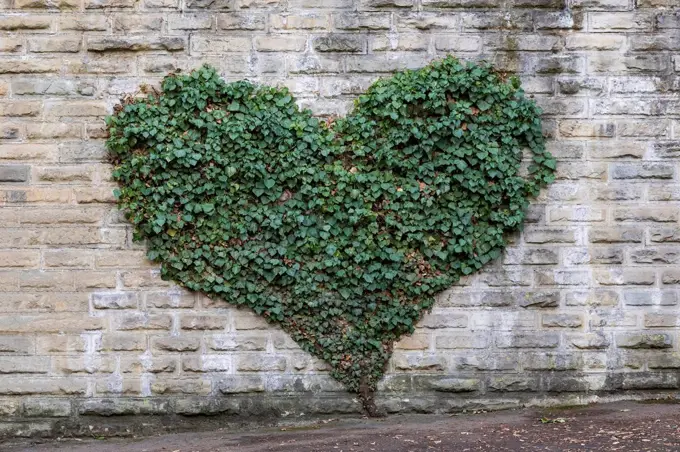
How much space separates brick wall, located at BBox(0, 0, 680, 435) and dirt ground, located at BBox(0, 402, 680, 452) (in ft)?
0.53

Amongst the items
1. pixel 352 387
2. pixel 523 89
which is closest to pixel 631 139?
pixel 523 89

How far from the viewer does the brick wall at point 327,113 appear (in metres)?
6.35

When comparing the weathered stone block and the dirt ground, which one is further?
the weathered stone block

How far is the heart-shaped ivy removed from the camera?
20.7ft

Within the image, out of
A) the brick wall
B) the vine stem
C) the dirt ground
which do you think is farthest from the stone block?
the vine stem

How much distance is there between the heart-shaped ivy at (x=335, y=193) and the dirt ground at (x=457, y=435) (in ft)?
1.68

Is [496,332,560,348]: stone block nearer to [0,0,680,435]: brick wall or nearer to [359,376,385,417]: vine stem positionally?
[0,0,680,435]: brick wall

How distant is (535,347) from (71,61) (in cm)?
418

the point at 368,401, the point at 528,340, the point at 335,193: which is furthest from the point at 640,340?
the point at 335,193

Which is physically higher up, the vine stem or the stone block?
the stone block

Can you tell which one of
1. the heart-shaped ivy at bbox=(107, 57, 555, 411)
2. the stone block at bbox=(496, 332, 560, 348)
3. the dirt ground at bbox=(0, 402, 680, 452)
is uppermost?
the heart-shaped ivy at bbox=(107, 57, 555, 411)

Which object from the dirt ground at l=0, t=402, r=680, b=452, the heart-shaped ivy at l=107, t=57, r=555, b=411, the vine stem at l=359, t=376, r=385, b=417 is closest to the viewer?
the dirt ground at l=0, t=402, r=680, b=452

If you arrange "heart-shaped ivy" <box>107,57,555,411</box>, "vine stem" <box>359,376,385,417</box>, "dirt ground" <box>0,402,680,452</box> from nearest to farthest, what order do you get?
"dirt ground" <box>0,402,680,452</box>
"heart-shaped ivy" <box>107,57,555,411</box>
"vine stem" <box>359,376,385,417</box>

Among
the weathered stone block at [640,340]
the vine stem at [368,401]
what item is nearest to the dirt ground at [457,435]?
the vine stem at [368,401]
